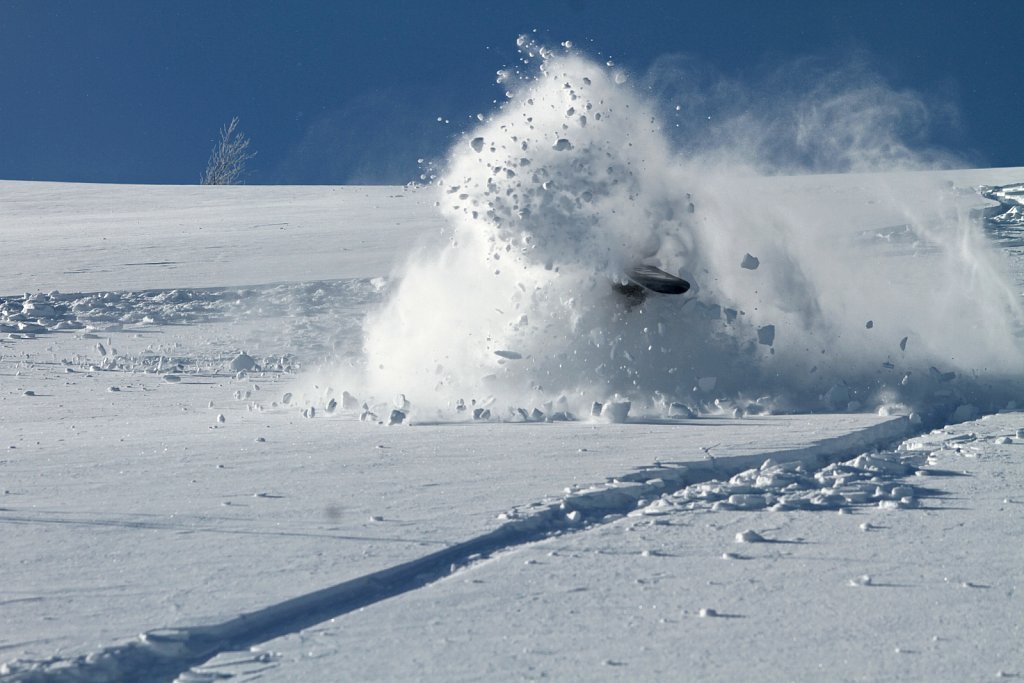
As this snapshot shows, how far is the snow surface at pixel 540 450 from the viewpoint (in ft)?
11.7

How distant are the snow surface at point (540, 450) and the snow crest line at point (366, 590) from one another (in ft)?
0.05

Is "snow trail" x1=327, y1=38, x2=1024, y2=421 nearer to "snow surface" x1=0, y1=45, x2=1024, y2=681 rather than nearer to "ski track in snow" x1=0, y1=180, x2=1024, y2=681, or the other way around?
"snow surface" x1=0, y1=45, x2=1024, y2=681

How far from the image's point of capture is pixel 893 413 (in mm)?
7809

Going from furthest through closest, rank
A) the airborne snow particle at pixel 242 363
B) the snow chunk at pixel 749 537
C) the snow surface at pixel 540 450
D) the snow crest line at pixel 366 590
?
the airborne snow particle at pixel 242 363 → the snow chunk at pixel 749 537 → the snow surface at pixel 540 450 → the snow crest line at pixel 366 590

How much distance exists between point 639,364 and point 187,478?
12.1ft

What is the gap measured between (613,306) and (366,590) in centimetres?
490

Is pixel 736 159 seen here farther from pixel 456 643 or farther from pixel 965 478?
pixel 456 643

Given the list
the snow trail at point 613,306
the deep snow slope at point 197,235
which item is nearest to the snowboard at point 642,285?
the snow trail at point 613,306

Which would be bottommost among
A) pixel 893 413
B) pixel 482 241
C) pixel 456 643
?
pixel 456 643

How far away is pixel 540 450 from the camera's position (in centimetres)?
652

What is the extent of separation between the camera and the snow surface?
3.58 meters

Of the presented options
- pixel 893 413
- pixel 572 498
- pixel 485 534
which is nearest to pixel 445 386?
pixel 893 413

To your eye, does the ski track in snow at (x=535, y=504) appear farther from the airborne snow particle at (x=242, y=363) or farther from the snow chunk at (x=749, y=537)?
the snow chunk at (x=749, y=537)

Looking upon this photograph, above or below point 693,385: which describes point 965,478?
below
